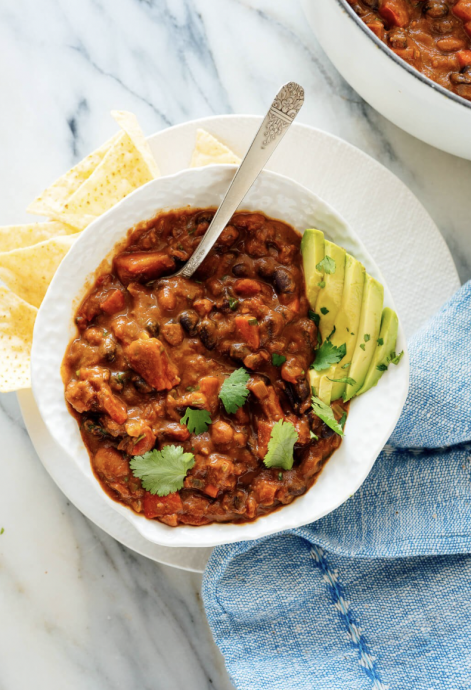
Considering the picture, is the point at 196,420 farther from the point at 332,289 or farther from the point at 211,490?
the point at 332,289

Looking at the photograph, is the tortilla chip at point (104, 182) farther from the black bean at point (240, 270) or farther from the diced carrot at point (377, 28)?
the diced carrot at point (377, 28)

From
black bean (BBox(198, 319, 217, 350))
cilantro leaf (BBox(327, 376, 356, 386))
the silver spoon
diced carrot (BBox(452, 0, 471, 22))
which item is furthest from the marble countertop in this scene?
cilantro leaf (BBox(327, 376, 356, 386))

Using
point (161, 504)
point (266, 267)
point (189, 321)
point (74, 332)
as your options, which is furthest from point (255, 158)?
point (161, 504)

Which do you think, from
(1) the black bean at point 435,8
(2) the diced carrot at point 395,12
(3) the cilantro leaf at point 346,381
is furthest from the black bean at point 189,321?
(1) the black bean at point 435,8

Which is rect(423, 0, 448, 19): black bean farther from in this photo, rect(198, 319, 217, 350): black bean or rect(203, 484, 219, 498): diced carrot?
rect(203, 484, 219, 498): diced carrot

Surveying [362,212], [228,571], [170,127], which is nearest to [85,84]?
[170,127]
